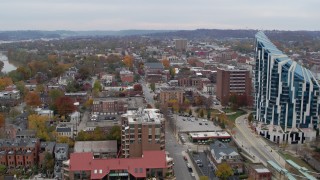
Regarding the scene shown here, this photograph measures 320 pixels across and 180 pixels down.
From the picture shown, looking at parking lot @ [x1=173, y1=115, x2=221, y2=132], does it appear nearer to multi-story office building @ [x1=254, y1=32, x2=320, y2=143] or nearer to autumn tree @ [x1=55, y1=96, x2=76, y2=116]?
multi-story office building @ [x1=254, y1=32, x2=320, y2=143]

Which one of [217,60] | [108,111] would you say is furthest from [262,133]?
[217,60]

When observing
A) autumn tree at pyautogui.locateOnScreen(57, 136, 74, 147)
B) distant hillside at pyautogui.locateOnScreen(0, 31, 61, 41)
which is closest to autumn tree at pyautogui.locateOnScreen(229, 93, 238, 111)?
autumn tree at pyautogui.locateOnScreen(57, 136, 74, 147)

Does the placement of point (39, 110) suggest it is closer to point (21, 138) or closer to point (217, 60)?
point (21, 138)

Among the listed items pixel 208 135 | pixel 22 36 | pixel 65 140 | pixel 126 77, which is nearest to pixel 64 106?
pixel 65 140

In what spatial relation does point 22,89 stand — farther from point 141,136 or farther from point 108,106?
point 141,136

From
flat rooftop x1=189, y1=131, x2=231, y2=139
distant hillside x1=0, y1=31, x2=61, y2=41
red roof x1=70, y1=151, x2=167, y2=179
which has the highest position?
distant hillside x1=0, y1=31, x2=61, y2=41

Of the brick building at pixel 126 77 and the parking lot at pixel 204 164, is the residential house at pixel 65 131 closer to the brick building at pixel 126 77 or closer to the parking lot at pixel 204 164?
the parking lot at pixel 204 164
